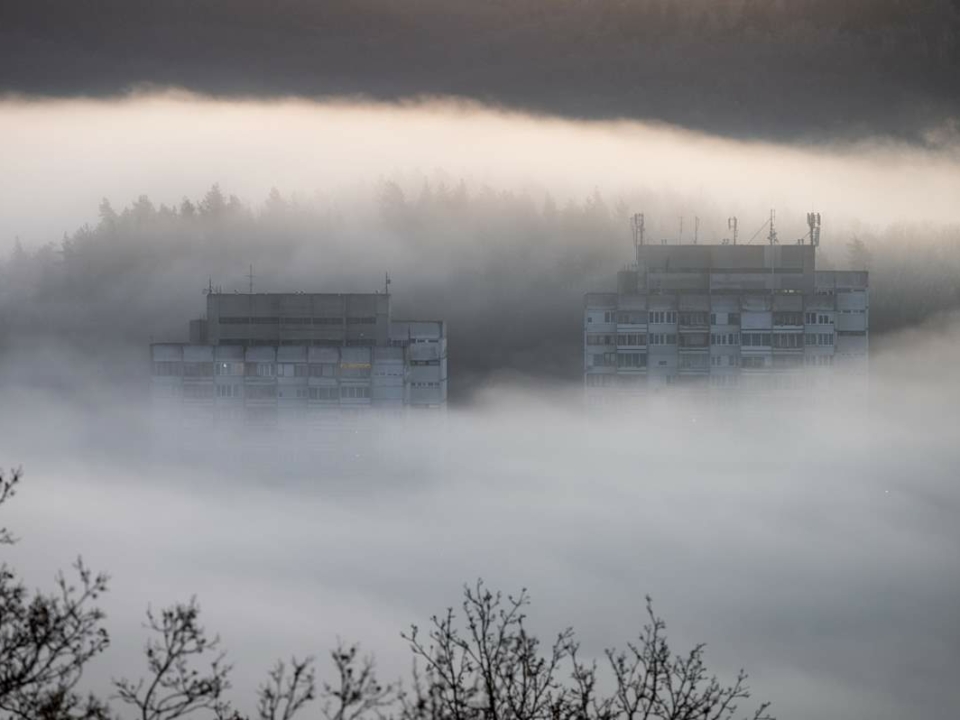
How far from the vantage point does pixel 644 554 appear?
127938 mm

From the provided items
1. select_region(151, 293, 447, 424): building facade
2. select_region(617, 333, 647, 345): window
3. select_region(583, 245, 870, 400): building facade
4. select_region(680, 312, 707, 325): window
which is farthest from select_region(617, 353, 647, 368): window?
select_region(151, 293, 447, 424): building facade

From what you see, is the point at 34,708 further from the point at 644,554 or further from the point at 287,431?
the point at 644,554

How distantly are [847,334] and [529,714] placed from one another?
328ft

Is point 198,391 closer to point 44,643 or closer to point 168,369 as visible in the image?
point 168,369

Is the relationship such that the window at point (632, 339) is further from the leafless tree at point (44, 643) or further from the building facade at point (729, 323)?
the leafless tree at point (44, 643)

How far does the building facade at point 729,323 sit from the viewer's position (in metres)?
130

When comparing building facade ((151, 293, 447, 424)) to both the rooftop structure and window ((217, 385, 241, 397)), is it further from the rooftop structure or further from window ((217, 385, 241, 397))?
the rooftop structure

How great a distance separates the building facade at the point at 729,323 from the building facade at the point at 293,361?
16.5m

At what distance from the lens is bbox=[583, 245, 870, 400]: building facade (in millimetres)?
129750

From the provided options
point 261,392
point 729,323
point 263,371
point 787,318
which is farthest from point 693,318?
point 261,392

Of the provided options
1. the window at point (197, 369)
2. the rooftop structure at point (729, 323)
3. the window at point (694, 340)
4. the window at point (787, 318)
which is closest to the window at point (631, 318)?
the rooftop structure at point (729, 323)

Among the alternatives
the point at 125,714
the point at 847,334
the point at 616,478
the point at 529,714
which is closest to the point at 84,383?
the point at 616,478

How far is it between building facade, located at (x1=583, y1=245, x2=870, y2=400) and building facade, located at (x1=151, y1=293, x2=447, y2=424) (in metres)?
16.5

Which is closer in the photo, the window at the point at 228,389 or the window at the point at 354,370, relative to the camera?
the window at the point at 354,370
